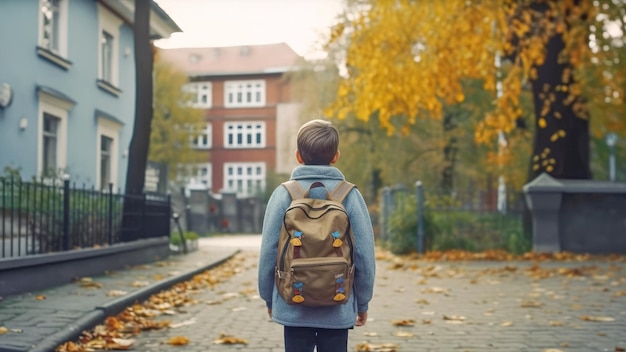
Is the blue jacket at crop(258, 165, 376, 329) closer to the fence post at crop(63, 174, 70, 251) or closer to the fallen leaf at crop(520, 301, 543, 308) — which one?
the fallen leaf at crop(520, 301, 543, 308)

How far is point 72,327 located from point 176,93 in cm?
4391

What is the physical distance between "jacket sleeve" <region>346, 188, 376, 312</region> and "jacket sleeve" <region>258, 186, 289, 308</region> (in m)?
0.31

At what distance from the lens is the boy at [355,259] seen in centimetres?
358

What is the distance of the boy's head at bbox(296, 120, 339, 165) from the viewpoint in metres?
3.68

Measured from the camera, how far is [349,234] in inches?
140

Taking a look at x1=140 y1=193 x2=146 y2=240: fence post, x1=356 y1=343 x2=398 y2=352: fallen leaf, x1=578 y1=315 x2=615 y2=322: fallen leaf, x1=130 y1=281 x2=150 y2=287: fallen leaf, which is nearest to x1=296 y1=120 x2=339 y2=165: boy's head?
x1=356 y1=343 x2=398 y2=352: fallen leaf

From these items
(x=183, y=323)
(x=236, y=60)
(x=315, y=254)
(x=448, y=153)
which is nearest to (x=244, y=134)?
(x=236, y=60)

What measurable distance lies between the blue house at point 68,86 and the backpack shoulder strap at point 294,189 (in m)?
9.53

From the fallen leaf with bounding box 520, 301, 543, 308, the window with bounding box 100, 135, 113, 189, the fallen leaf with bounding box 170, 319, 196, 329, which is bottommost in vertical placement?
the fallen leaf with bounding box 170, 319, 196, 329

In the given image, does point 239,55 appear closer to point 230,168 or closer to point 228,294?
point 230,168

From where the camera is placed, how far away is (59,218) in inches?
416

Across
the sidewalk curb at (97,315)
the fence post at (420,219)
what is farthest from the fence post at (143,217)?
the fence post at (420,219)

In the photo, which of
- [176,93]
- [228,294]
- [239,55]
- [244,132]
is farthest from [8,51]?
[239,55]

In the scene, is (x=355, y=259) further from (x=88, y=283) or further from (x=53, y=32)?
(x=53, y=32)
